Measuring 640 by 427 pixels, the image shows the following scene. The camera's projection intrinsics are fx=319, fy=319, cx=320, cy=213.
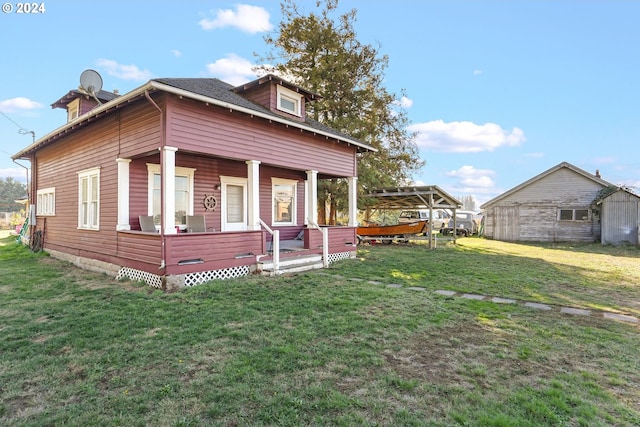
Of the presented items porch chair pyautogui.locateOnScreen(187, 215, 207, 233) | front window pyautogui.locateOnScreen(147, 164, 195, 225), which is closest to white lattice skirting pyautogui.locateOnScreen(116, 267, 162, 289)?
front window pyautogui.locateOnScreen(147, 164, 195, 225)

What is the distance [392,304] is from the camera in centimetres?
540

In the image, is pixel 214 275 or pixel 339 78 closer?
pixel 214 275

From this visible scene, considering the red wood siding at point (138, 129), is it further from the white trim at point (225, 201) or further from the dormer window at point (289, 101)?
the dormer window at point (289, 101)

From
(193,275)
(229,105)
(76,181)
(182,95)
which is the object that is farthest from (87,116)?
(193,275)

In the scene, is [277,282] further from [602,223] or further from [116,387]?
[602,223]

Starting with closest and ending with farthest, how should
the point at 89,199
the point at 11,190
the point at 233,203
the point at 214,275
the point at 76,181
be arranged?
the point at 214,275 < the point at 89,199 < the point at 76,181 < the point at 233,203 < the point at 11,190

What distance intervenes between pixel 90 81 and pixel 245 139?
5715mm

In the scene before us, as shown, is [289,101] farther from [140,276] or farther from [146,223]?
[140,276]

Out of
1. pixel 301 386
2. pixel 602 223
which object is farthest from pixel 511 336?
pixel 602 223

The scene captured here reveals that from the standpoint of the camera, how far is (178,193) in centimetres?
868

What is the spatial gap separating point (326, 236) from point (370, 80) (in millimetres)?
10872

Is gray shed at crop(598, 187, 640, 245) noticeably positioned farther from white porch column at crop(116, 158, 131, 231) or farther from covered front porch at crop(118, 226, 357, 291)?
white porch column at crop(116, 158, 131, 231)

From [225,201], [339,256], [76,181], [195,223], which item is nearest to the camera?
[195,223]

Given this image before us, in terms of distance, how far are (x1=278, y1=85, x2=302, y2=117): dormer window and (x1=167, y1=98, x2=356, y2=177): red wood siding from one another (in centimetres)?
108
